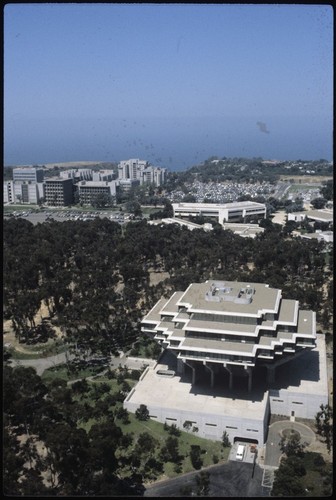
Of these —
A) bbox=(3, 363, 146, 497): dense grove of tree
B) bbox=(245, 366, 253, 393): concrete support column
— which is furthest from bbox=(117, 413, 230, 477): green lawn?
bbox=(245, 366, 253, 393): concrete support column

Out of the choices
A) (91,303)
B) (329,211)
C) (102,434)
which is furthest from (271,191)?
(102,434)

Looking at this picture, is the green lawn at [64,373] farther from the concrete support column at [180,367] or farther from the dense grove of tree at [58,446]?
the concrete support column at [180,367]

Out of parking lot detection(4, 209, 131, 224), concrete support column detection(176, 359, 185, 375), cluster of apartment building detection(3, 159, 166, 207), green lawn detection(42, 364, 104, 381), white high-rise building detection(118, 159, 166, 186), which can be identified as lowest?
green lawn detection(42, 364, 104, 381)

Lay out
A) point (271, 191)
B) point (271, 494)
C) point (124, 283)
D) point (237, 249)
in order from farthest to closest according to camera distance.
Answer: point (271, 191) < point (237, 249) < point (124, 283) < point (271, 494)

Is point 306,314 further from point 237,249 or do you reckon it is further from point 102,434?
point 237,249

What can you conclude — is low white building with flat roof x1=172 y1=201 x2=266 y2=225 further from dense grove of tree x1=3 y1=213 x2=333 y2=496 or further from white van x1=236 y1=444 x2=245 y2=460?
white van x1=236 y1=444 x2=245 y2=460

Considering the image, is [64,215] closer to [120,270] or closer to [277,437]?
[120,270]
